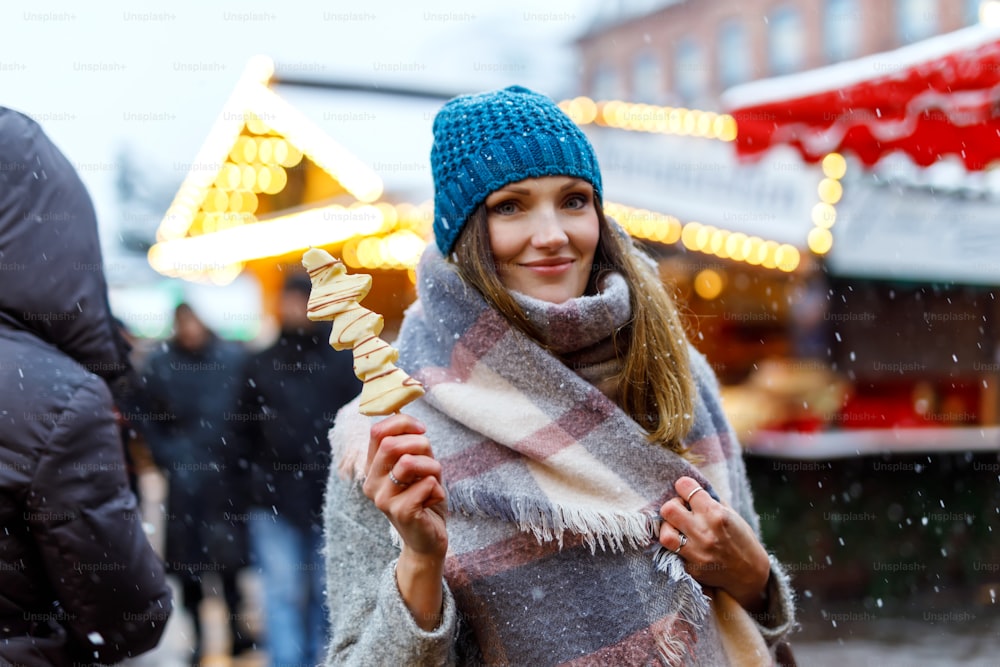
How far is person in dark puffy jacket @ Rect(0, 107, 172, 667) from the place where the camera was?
2113 millimetres

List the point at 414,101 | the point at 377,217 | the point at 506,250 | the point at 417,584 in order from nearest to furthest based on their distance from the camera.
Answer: the point at 417,584, the point at 506,250, the point at 414,101, the point at 377,217

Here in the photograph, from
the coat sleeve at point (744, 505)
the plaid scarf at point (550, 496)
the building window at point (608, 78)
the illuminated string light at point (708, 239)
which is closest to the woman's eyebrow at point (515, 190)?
the plaid scarf at point (550, 496)

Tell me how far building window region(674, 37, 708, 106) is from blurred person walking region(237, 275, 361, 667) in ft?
82.0

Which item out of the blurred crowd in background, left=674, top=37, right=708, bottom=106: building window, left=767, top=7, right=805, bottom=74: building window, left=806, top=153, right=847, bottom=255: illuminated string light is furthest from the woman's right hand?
left=674, top=37, right=708, bottom=106: building window

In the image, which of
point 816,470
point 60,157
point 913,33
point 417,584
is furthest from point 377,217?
point 913,33

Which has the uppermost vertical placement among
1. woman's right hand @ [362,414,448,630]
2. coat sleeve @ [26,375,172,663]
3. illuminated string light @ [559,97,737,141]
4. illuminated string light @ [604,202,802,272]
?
woman's right hand @ [362,414,448,630]

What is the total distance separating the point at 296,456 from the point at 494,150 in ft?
11.1

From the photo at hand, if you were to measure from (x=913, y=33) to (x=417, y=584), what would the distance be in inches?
936

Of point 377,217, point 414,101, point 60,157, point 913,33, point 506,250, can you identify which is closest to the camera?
point 506,250

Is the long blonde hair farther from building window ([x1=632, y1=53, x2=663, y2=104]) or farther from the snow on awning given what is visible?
building window ([x1=632, y1=53, x2=663, y2=104])

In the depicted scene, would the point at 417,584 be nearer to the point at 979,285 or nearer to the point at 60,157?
the point at 60,157

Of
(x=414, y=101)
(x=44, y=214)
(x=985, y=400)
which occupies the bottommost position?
(x=985, y=400)

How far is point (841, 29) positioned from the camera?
25.4m

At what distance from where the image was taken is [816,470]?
732cm
